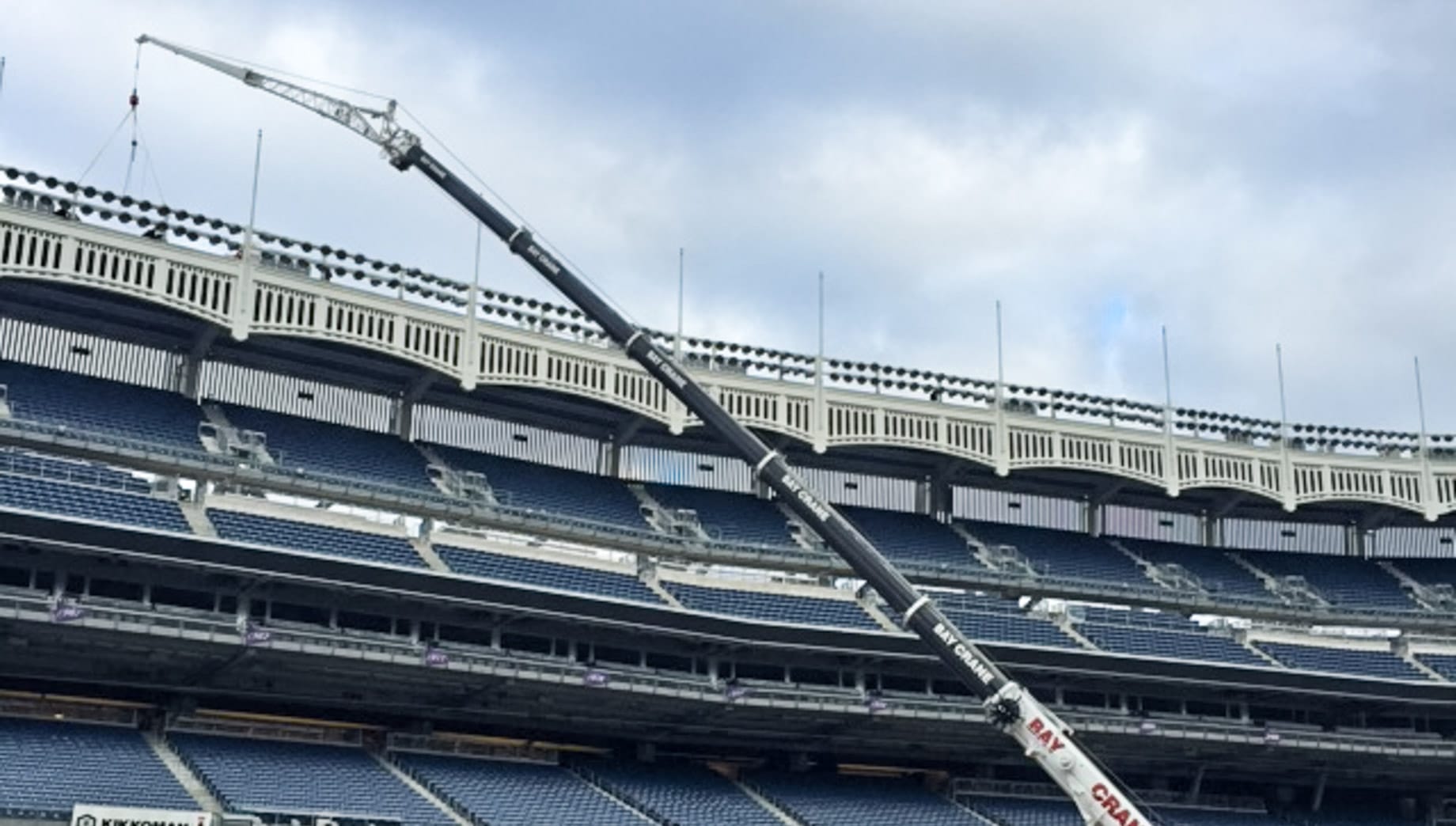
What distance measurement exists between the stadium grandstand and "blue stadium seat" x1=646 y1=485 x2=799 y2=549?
8.7 inches

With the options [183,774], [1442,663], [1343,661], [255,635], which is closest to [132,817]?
[183,774]

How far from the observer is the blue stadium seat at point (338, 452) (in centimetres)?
5516

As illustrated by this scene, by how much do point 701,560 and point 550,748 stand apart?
8.81m

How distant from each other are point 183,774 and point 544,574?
1269 centimetres

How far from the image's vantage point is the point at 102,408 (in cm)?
5312

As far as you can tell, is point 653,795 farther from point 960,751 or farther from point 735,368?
point 735,368

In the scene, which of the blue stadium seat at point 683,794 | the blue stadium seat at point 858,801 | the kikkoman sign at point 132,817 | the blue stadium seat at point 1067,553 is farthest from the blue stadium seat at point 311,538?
the blue stadium seat at point 1067,553

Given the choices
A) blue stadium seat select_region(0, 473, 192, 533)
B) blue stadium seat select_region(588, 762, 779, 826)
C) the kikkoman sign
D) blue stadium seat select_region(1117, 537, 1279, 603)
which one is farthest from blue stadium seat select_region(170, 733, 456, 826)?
blue stadium seat select_region(1117, 537, 1279, 603)

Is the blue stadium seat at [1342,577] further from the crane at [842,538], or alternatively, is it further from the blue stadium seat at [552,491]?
the crane at [842,538]

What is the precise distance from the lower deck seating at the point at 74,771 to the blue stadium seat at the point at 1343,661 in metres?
41.4

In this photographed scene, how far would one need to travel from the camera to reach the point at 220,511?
49562 mm

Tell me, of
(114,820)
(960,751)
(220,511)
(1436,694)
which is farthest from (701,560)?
(1436,694)

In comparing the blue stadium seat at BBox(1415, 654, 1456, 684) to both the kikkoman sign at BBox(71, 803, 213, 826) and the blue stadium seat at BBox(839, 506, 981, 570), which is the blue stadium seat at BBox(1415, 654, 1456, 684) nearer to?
the blue stadium seat at BBox(839, 506, 981, 570)

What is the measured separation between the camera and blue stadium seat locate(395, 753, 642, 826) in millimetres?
50344
